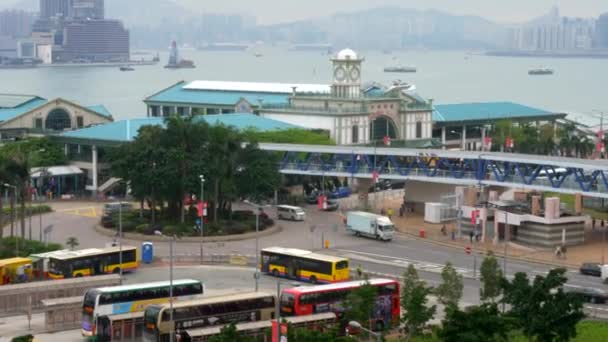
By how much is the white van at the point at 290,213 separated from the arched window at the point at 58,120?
867 inches

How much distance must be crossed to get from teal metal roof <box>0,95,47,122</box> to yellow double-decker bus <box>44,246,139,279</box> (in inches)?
1231

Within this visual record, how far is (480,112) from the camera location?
85.8m

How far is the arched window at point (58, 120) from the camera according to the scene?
228 ft

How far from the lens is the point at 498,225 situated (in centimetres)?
4719

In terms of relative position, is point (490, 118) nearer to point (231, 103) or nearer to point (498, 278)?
point (231, 103)

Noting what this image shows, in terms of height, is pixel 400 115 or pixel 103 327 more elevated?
pixel 400 115

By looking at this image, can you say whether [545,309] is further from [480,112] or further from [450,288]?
[480,112]

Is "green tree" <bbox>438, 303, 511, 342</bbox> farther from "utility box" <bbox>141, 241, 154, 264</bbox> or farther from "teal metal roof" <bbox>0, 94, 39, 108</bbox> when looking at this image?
"teal metal roof" <bbox>0, 94, 39, 108</bbox>

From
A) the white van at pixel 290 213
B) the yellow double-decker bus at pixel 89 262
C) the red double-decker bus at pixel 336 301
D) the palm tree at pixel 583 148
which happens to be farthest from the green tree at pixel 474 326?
the palm tree at pixel 583 148

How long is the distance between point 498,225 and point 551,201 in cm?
255

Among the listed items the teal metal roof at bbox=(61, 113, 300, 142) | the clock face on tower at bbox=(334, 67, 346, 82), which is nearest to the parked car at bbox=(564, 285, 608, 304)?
the teal metal roof at bbox=(61, 113, 300, 142)

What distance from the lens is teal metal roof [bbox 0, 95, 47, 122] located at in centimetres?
6944

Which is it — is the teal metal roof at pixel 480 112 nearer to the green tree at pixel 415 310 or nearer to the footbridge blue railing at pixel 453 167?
the footbridge blue railing at pixel 453 167

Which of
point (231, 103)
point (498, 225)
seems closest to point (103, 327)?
point (498, 225)
